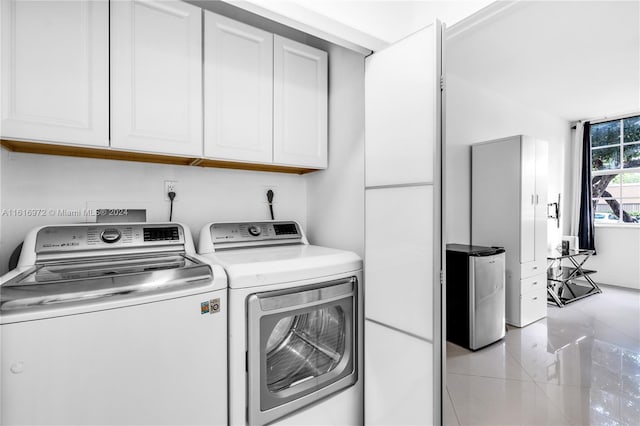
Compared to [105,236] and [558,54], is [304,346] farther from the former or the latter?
[558,54]

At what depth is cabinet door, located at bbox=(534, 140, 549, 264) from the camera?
11.7ft

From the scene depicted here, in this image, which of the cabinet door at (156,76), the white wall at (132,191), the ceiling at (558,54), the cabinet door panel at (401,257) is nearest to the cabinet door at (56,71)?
the cabinet door at (156,76)

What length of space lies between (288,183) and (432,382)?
5.20 feet

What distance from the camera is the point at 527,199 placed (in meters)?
3.42

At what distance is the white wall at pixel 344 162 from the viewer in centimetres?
192

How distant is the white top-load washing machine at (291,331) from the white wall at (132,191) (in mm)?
247

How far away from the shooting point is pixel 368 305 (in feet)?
5.53

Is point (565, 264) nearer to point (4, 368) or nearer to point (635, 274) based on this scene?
point (635, 274)

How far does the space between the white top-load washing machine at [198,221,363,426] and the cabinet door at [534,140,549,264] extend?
293cm

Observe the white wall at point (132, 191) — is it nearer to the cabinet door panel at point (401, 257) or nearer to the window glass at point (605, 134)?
the cabinet door panel at point (401, 257)

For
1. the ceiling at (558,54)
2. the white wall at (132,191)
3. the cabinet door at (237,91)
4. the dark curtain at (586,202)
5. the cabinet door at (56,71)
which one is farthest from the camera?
the dark curtain at (586,202)

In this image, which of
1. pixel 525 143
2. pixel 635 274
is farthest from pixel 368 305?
pixel 635 274

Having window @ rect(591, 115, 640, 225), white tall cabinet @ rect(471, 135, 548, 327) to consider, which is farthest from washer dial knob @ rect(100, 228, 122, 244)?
window @ rect(591, 115, 640, 225)

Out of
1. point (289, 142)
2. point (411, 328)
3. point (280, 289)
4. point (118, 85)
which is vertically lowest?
point (411, 328)
